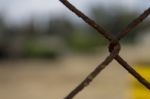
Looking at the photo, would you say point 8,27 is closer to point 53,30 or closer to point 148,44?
point 53,30

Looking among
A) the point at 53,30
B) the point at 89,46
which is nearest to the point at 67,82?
the point at 89,46

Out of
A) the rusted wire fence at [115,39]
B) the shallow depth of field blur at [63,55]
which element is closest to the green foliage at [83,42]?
the shallow depth of field blur at [63,55]

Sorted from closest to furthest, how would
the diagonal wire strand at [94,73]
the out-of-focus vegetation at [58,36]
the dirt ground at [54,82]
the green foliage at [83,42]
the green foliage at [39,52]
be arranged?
the diagonal wire strand at [94,73] < the dirt ground at [54,82] < the green foliage at [39,52] < the out-of-focus vegetation at [58,36] < the green foliage at [83,42]

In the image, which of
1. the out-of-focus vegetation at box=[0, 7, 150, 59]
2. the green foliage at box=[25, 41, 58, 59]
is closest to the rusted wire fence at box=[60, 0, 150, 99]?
the out-of-focus vegetation at box=[0, 7, 150, 59]

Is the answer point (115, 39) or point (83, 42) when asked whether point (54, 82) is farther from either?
point (115, 39)

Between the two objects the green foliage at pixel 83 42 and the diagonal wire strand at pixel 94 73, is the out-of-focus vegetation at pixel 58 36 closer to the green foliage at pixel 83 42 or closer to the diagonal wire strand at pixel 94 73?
the green foliage at pixel 83 42

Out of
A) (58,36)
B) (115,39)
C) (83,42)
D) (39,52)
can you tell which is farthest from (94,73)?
(58,36)

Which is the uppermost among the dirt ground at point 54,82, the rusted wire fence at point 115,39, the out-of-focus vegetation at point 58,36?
the rusted wire fence at point 115,39
